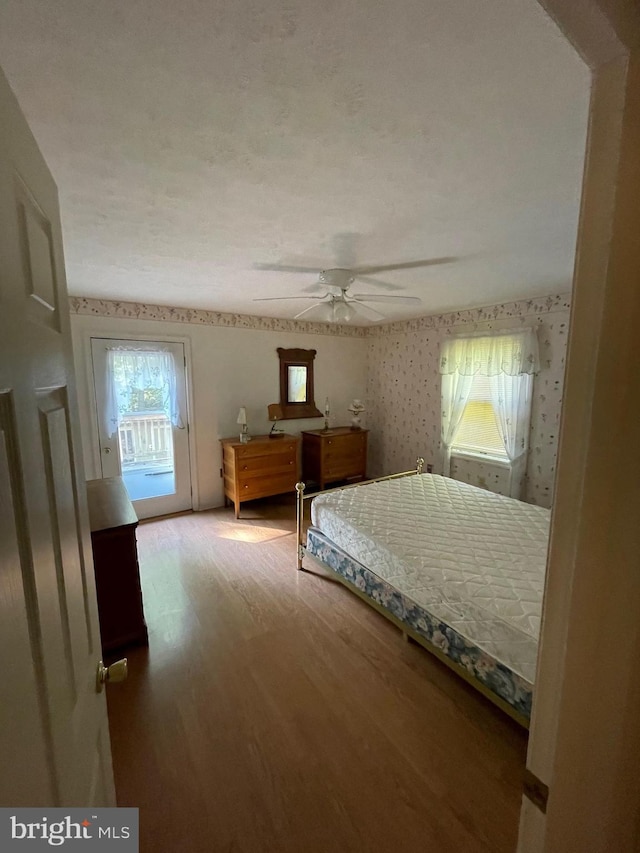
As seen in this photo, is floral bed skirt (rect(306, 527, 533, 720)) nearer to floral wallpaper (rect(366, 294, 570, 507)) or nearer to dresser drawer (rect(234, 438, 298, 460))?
dresser drawer (rect(234, 438, 298, 460))

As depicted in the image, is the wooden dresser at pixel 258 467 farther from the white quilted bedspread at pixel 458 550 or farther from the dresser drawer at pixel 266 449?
the white quilted bedspread at pixel 458 550

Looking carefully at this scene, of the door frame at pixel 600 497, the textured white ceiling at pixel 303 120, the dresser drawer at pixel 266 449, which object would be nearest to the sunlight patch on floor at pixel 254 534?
the dresser drawer at pixel 266 449

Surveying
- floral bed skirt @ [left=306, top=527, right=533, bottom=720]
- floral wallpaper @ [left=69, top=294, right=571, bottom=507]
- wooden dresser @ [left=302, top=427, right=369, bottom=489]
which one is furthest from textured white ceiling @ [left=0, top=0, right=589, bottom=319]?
wooden dresser @ [left=302, top=427, right=369, bottom=489]

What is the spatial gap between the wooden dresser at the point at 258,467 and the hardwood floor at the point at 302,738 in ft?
4.90

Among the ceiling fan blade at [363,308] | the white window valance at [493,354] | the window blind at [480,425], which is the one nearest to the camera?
the ceiling fan blade at [363,308]

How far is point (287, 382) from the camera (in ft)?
14.8

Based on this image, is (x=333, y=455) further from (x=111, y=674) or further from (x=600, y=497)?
(x=600, y=497)

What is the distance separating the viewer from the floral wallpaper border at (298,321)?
3.28 metres

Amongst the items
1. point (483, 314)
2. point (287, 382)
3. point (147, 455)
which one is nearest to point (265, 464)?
point (287, 382)

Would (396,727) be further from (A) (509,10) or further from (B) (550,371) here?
(B) (550,371)

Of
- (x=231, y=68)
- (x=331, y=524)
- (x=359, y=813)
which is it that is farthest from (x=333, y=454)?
(x=231, y=68)

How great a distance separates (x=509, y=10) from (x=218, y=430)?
3858mm

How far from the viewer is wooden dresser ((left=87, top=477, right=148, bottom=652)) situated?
1904 millimetres

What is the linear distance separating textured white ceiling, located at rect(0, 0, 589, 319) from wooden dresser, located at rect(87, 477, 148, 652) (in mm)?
1521
